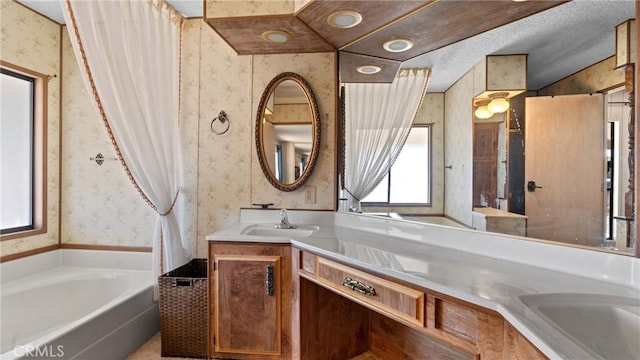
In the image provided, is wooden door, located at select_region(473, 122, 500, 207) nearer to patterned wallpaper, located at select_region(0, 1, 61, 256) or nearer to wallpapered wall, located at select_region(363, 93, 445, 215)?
wallpapered wall, located at select_region(363, 93, 445, 215)

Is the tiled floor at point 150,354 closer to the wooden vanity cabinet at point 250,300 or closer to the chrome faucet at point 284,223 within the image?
the wooden vanity cabinet at point 250,300

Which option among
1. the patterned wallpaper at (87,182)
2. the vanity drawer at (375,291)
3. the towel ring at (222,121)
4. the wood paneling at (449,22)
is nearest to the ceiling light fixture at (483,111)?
the wood paneling at (449,22)

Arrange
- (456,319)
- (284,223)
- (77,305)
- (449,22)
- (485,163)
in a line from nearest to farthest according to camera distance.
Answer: (456,319) → (485,163) → (449,22) → (284,223) → (77,305)

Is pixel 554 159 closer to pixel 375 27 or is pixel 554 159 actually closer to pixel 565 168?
pixel 565 168

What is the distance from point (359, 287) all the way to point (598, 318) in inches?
29.9

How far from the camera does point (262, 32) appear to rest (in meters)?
1.96

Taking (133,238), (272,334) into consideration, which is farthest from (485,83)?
(133,238)

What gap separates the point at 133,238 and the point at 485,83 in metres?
2.86

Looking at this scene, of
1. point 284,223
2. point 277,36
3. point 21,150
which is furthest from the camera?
point 21,150

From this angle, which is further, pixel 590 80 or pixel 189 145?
pixel 189 145

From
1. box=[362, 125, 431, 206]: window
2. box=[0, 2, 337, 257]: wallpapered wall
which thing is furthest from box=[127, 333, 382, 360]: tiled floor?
box=[362, 125, 431, 206]: window

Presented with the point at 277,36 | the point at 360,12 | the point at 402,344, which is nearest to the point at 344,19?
Result: the point at 360,12

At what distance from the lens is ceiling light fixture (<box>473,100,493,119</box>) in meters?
1.36

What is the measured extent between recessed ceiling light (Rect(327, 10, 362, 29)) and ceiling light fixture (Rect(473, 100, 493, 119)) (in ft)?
2.82
